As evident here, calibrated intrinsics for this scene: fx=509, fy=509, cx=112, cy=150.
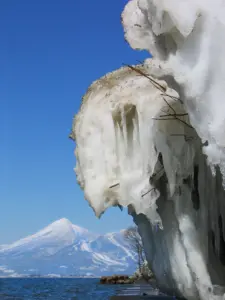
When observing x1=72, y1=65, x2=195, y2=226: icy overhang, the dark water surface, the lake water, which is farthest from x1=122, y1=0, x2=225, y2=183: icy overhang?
the dark water surface

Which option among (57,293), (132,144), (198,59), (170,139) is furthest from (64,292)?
(198,59)

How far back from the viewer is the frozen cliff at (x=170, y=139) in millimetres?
7711

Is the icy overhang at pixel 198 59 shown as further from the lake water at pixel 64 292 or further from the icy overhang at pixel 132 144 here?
the lake water at pixel 64 292

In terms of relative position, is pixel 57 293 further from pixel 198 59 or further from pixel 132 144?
pixel 198 59

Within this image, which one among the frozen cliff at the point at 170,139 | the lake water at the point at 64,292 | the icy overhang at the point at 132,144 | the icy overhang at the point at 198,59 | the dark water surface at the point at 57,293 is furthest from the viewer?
the dark water surface at the point at 57,293

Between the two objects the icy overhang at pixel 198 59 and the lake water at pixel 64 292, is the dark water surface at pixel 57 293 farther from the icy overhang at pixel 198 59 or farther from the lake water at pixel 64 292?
the icy overhang at pixel 198 59

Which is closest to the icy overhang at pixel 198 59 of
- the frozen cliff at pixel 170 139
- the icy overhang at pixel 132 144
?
the frozen cliff at pixel 170 139

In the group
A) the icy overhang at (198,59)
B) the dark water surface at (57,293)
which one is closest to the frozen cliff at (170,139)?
the icy overhang at (198,59)

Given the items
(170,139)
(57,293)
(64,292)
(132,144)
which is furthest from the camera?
(64,292)

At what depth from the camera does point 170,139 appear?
10.0 meters

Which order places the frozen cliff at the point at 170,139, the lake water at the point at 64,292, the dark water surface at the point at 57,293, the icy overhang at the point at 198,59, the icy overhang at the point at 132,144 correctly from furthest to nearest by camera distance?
the dark water surface at the point at 57,293
the lake water at the point at 64,292
the icy overhang at the point at 132,144
the frozen cliff at the point at 170,139
the icy overhang at the point at 198,59

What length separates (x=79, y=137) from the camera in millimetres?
12070

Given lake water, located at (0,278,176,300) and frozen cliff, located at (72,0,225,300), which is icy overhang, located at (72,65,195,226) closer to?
frozen cliff, located at (72,0,225,300)

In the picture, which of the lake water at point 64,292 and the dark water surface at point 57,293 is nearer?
the lake water at point 64,292
